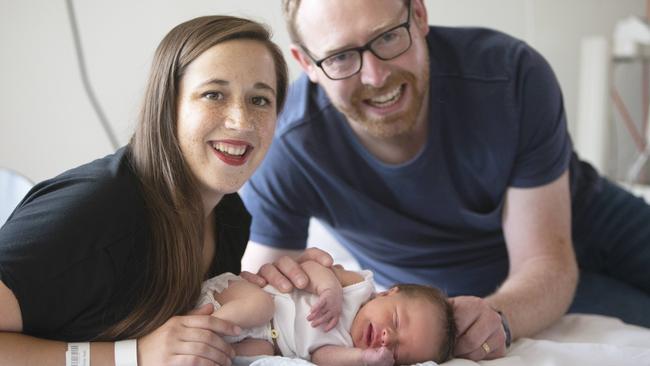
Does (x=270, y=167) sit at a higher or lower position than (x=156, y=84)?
lower

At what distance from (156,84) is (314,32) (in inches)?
21.1

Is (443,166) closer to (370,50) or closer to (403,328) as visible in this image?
(370,50)

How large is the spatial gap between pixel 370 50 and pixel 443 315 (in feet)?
2.06

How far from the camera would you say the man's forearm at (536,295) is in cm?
141

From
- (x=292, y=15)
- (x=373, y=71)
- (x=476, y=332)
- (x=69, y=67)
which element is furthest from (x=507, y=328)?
(x=69, y=67)

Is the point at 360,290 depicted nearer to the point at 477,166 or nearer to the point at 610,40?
the point at 477,166

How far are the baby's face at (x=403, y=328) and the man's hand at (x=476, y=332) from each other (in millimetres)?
75

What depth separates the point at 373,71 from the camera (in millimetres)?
1516

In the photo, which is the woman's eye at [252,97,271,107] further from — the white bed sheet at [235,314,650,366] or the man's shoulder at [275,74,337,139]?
the man's shoulder at [275,74,337,139]

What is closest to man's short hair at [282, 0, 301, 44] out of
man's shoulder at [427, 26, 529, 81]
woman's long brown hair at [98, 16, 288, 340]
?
man's shoulder at [427, 26, 529, 81]

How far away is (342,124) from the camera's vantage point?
1.73m

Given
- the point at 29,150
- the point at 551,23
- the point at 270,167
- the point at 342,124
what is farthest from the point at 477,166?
the point at 551,23

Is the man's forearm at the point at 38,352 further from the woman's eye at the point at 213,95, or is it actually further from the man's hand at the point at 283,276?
the woman's eye at the point at 213,95

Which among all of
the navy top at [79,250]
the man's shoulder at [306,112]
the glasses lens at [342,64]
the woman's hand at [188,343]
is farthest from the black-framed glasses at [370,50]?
the woman's hand at [188,343]
